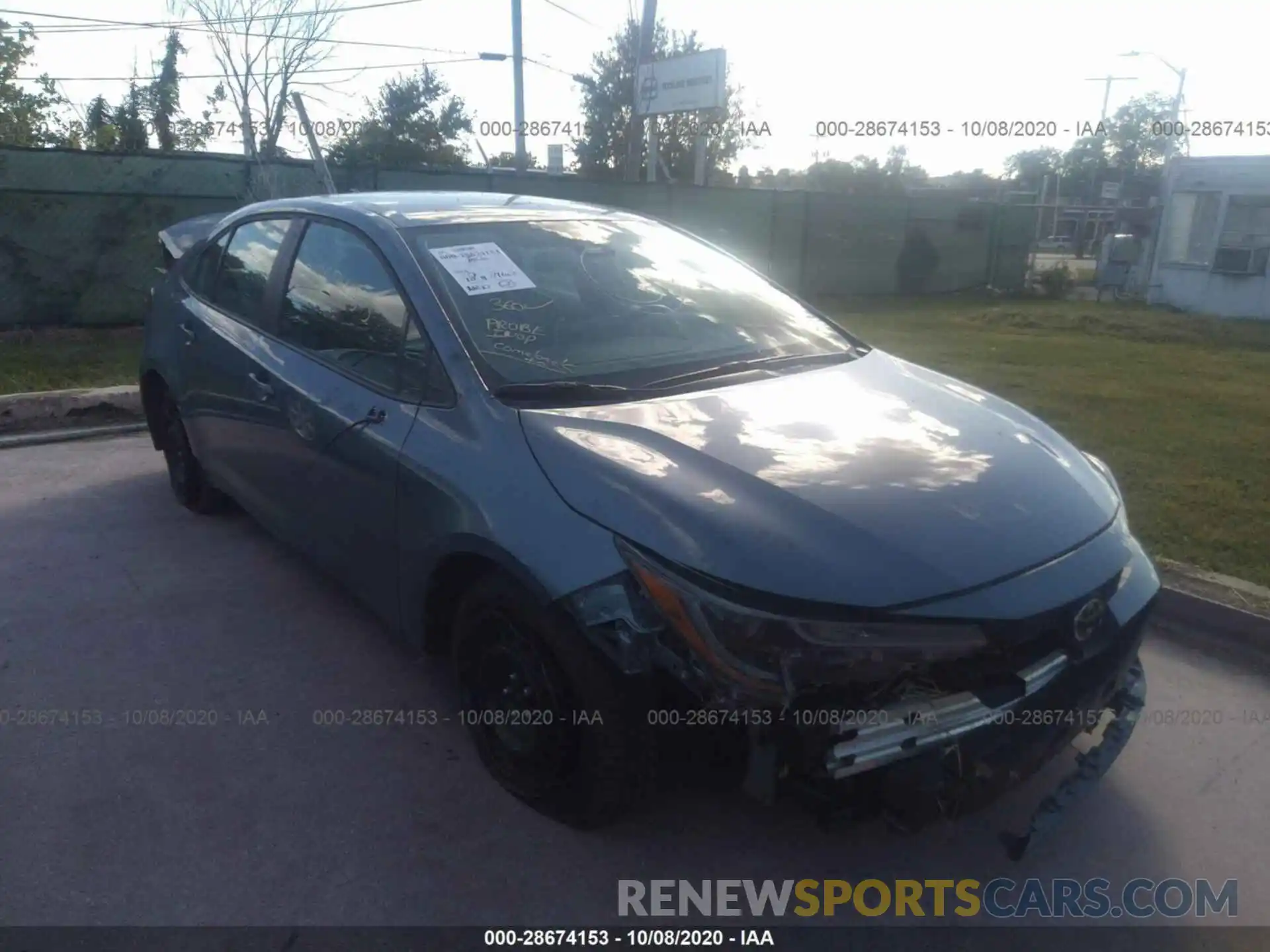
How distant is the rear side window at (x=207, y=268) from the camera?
4535 millimetres

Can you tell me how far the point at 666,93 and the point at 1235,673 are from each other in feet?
70.6

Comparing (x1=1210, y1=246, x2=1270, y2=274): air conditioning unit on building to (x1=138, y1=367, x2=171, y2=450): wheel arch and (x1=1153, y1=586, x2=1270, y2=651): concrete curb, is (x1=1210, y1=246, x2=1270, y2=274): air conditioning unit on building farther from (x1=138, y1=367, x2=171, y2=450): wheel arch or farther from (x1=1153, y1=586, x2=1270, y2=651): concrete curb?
(x1=138, y1=367, x2=171, y2=450): wheel arch

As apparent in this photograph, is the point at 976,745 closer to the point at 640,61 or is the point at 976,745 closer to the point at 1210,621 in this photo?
the point at 1210,621

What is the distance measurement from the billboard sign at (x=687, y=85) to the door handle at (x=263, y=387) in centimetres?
1831

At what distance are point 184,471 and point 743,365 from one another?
316 centimetres

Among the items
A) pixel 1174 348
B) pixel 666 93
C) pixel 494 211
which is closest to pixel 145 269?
pixel 494 211

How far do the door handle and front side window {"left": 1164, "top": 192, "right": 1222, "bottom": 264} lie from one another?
1746cm

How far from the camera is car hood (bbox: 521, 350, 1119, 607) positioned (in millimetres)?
2275

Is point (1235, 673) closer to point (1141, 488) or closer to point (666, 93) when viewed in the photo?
point (1141, 488)

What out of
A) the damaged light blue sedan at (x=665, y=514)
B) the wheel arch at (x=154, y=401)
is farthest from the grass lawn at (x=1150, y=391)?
the wheel arch at (x=154, y=401)

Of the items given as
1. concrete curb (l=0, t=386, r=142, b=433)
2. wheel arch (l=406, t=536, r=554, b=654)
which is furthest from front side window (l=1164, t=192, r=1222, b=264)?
wheel arch (l=406, t=536, r=554, b=654)

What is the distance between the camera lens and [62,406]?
6680 millimetres

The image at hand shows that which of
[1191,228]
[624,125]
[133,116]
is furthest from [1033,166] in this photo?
[133,116]

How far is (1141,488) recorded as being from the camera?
549cm
